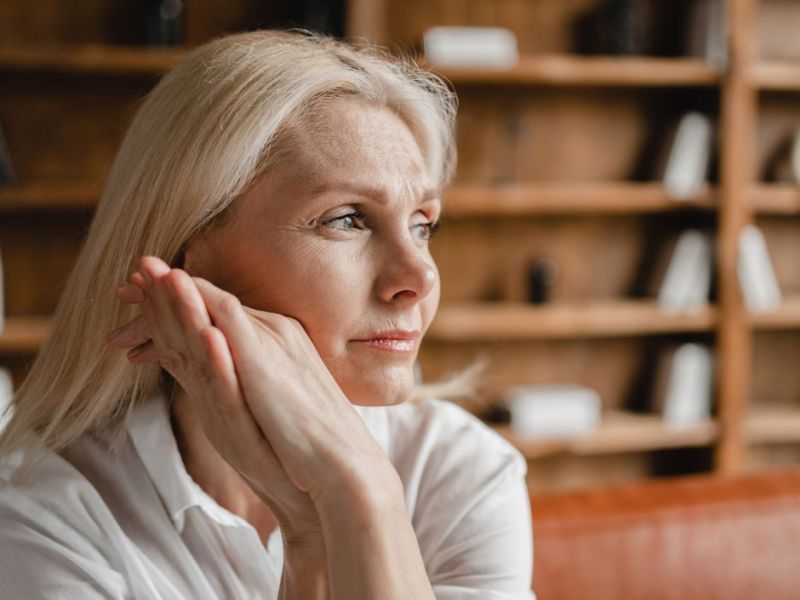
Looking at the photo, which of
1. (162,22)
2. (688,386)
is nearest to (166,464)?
(162,22)

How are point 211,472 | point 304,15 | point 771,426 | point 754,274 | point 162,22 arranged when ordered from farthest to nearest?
1. point 771,426
2. point 754,274
3. point 304,15
4. point 162,22
5. point 211,472

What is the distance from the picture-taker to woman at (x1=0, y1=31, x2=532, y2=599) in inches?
39.2

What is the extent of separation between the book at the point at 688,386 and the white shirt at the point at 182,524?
2.32m

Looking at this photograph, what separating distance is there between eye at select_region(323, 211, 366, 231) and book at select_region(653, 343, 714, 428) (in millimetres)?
2628

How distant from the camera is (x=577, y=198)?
11.2ft

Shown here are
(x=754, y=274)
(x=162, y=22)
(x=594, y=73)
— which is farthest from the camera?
(x=754, y=274)

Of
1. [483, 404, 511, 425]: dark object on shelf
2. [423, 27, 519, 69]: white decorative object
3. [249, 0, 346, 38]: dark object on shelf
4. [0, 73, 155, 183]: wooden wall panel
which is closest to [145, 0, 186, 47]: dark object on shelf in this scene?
[0, 73, 155, 183]: wooden wall panel

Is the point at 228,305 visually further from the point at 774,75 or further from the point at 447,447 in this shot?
the point at 774,75

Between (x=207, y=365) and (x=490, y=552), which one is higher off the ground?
(x=207, y=365)

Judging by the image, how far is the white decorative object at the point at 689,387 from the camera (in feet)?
11.6

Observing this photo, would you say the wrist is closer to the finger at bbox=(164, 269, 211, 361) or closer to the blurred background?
the finger at bbox=(164, 269, 211, 361)

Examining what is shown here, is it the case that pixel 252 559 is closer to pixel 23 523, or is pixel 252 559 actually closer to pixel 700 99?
pixel 23 523

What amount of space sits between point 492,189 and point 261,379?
8.09 feet

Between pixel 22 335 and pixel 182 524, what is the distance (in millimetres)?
2063
